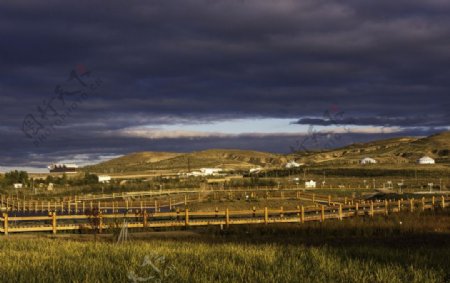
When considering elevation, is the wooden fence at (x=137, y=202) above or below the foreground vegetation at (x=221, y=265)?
below

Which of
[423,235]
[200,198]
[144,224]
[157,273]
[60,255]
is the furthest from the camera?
[200,198]

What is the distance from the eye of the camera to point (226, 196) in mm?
80312

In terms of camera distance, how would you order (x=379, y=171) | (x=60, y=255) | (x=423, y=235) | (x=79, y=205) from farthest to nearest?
(x=379, y=171), (x=79, y=205), (x=423, y=235), (x=60, y=255)

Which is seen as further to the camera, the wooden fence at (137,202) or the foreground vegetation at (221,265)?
the wooden fence at (137,202)

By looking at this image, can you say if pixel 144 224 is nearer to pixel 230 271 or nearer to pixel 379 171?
pixel 230 271

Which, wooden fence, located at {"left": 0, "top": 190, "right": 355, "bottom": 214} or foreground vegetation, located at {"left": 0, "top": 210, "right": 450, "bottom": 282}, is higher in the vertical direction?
foreground vegetation, located at {"left": 0, "top": 210, "right": 450, "bottom": 282}

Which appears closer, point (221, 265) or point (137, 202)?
point (221, 265)

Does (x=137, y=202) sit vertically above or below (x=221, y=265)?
below

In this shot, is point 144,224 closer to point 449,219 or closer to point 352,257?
point 449,219

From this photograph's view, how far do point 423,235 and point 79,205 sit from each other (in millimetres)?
49092

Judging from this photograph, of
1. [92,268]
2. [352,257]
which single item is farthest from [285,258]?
[92,268]

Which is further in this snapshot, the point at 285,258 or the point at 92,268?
the point at 285,258

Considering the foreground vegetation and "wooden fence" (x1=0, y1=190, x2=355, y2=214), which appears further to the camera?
"wooden fence" (x1=0, y1=190, x2=355, y2=214)

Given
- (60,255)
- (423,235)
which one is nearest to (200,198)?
(423,235)
